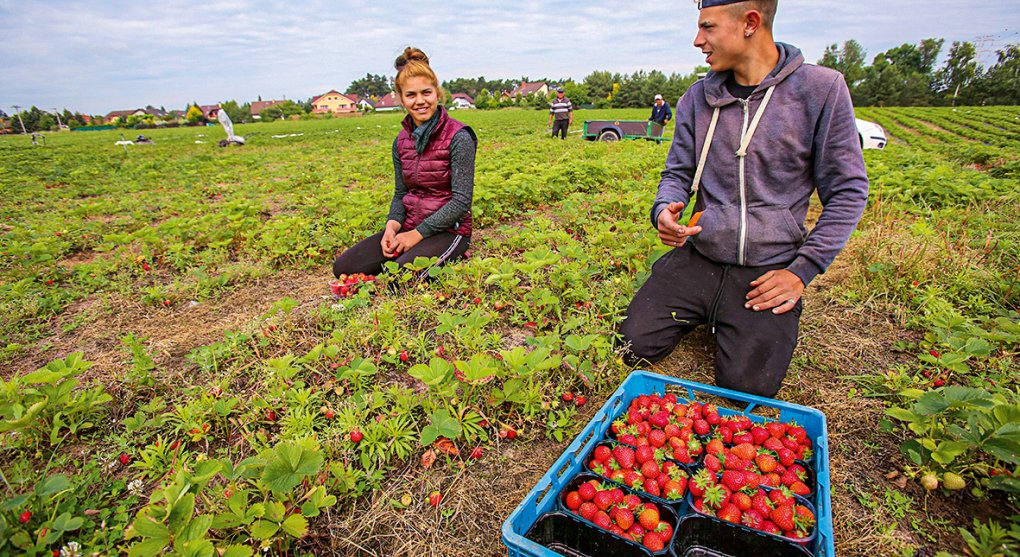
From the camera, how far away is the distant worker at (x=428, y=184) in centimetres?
351

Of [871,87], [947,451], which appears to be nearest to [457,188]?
[947,451]

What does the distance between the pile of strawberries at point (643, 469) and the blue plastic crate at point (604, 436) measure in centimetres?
7

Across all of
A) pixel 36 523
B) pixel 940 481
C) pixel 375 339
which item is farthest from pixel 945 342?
pixel 36 523

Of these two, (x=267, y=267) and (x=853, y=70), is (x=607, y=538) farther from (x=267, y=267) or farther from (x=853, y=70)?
(x=853, y=70)

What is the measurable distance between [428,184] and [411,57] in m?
0.94

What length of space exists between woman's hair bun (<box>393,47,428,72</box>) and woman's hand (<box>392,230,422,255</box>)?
125cm

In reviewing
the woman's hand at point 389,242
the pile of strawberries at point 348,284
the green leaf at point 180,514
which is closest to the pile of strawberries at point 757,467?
the green leaf at point 180,514

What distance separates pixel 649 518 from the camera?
1466 millimetres

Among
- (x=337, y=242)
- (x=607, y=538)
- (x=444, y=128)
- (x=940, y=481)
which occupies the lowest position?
(x=940, y=481)

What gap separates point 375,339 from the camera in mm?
2756

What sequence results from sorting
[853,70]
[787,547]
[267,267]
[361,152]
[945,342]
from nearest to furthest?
[787,547]
[945,342]
[267,267]
[361,152]
[853,70]

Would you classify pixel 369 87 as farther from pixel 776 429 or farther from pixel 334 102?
pixel 776 429

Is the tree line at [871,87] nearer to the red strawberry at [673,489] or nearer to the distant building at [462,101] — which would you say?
the distant building at [462,101]

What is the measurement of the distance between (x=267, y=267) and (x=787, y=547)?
4.22m
